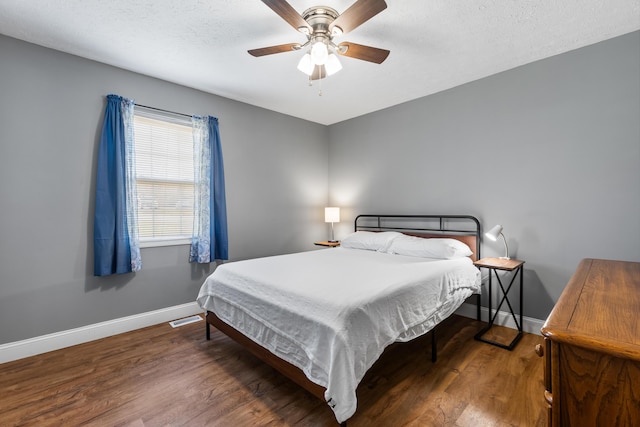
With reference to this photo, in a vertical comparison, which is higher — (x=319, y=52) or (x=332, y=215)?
(x=319, y=52)

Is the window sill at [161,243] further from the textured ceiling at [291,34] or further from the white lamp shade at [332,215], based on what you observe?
the white lamp shade at [332,215]

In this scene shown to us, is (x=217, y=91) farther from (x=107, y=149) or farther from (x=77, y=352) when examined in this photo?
(x=77, y=352)

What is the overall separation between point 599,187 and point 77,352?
483cm

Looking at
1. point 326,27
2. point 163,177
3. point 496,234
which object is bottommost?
point 496,234

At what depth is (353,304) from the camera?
5.42 feet

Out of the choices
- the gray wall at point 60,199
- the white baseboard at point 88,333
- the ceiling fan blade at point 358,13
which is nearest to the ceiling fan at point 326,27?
the ceiling fan blade at point 358,13

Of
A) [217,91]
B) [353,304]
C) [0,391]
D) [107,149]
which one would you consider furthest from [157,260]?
[353,304]

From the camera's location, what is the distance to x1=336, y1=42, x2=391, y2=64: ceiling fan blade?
2.08 metres

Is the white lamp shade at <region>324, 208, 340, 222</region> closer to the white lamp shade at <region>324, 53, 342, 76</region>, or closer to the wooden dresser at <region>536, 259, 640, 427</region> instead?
the white lamp shade at <region>324, 53, 342, 76</region>

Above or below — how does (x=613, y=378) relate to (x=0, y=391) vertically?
above

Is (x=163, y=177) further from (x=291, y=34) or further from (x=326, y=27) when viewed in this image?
(x=326, y=27)

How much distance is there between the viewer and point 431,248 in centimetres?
305

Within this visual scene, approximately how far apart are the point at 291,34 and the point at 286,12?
679mm

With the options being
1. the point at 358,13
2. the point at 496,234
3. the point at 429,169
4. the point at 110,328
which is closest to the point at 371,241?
the point at 429,169
